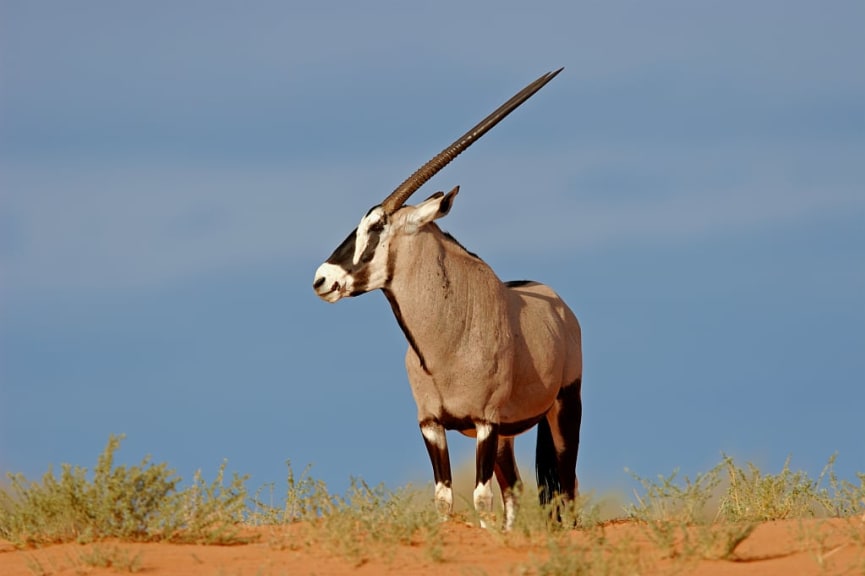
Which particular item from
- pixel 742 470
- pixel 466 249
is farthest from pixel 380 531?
pixel 742 470

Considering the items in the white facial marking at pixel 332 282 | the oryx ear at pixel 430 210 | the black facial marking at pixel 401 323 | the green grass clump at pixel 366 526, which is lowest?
the green grass clump at pixel 366 526

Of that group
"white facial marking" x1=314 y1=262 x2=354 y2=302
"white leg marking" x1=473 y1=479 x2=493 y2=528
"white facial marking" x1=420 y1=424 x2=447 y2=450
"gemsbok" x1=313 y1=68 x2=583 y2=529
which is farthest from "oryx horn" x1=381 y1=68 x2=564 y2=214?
"white leg marking" x1=473 y1=479 x2=493 y2=528

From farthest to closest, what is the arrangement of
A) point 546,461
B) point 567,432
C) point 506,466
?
point 546,461 → point 567,432 → point 506,466

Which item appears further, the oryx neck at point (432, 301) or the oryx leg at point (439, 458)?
the oryx neck at point (432, 301)

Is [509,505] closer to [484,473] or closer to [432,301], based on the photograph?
[484,473]

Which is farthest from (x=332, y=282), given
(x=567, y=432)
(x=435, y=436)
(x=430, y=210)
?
(x=567, y=432)

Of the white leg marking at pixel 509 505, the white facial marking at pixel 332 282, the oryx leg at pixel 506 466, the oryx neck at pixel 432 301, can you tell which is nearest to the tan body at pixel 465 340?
the oryx neck at pixel 432 301

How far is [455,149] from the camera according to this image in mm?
11422

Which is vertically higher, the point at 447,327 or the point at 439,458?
the point at 447,327

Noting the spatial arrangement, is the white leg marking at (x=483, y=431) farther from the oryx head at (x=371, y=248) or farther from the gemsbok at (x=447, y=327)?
the oryx head at (x=371, y=248)

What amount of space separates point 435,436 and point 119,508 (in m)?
2.60

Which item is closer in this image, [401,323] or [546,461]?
[401,323]

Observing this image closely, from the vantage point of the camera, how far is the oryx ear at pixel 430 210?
10.7m

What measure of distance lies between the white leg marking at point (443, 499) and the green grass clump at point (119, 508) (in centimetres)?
167
